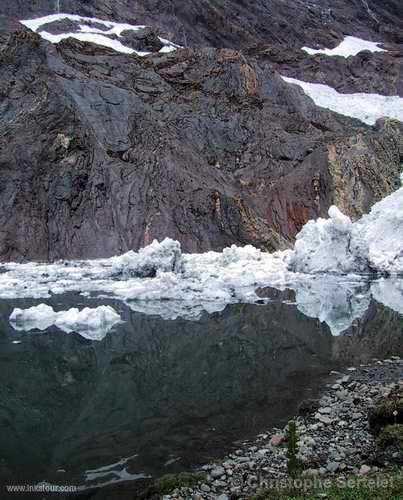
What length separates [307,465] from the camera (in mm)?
6707

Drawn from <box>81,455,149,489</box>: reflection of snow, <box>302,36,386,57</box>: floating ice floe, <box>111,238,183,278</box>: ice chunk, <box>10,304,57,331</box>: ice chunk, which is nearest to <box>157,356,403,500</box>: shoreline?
<box>81,455,149,489</box>: reflection of snow

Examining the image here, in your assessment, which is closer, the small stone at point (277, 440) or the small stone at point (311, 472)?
the small stone at point (311, 472)

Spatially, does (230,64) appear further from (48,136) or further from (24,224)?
(24,224)

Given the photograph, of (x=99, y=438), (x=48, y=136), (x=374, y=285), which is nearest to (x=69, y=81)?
(x=48, y=136)

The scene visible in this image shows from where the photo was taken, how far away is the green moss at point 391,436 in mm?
6788

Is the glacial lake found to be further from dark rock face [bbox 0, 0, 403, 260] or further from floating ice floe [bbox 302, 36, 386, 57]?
floating ice floe [bbox 302, 36, 386, 57]

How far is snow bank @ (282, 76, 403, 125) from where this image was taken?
5869 cm

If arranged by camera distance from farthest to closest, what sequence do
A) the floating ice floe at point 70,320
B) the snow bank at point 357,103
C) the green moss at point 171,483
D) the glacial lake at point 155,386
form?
the snow bank at point 357,103 → the floating ice floe at point 70,320 → the glacial lake at point 155,386 → the green moss at point 171,483

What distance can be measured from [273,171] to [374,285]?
57.4 feet

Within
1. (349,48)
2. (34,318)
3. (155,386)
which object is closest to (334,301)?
(34,318)

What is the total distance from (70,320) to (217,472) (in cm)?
834

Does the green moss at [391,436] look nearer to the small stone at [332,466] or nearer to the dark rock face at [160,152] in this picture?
the small stone at [332,466]

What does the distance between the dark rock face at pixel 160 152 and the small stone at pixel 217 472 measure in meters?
23.2

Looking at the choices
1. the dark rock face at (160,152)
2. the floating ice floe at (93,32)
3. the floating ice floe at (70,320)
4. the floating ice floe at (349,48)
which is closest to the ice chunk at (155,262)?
the dark rock face at (160,152)
